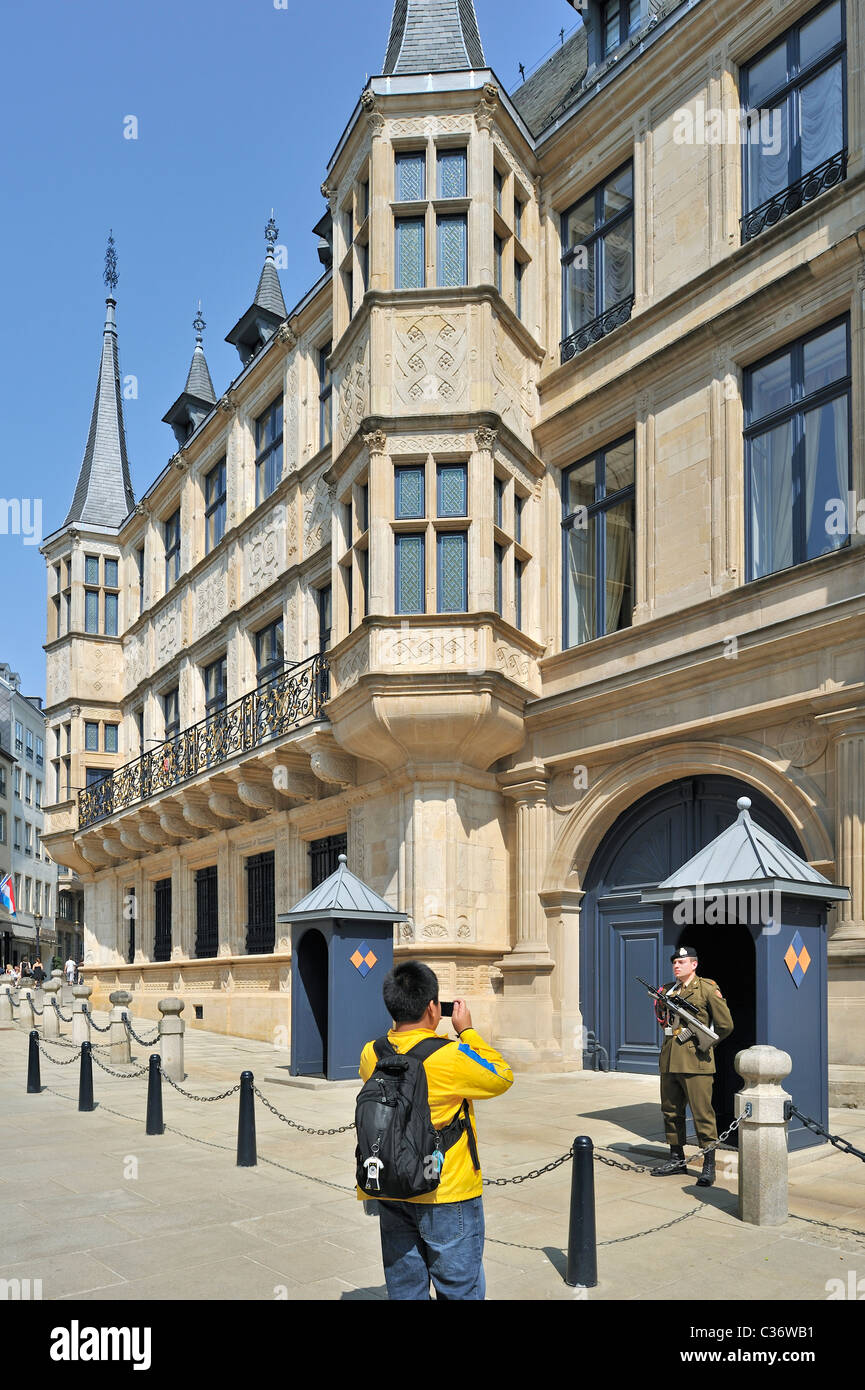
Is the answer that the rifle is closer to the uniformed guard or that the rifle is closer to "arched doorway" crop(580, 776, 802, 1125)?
A: the uniformed guard

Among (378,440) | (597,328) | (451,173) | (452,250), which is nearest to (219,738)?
(378,440)

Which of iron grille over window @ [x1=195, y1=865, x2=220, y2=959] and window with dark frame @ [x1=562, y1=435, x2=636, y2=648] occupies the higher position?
window with dark frame @ [x1=562, y1=435, x2=636, y2=648]

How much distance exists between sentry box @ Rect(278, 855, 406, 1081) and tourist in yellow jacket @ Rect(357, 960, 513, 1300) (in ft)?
31.5

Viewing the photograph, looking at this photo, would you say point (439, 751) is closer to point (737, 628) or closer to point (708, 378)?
point (737, 628)

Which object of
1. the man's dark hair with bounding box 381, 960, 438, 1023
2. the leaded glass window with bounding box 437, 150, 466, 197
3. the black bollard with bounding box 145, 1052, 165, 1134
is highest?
the leaded glass window with bounding box 437, 150, 466, 197

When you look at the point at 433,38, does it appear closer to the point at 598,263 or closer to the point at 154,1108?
the point at 598,263

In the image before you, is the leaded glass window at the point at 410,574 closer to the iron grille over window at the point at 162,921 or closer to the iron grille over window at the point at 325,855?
the iron grille over window at the point at 325,855

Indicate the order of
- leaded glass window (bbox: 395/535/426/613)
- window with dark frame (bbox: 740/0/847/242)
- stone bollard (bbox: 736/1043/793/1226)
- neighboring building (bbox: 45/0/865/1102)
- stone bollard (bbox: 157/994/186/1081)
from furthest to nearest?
leaded glass window (bbox: 395/535/426/613), stone bollard (bbox: 157/994/186/1081), window with dark frame (bbox: 740/0/847/242), neighboring building (bbox: 45/0/865/1102), stone bollard (bbox: 736/1043/793/1226)

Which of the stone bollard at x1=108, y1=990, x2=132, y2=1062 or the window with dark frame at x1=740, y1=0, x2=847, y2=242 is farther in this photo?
the stone bollard at x1=108, y1=990, x2=132, y2=1062

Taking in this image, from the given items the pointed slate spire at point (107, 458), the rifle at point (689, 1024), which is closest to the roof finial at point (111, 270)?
the pointed slate spire at point (107, 458)

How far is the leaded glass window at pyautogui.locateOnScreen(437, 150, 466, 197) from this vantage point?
1723cm

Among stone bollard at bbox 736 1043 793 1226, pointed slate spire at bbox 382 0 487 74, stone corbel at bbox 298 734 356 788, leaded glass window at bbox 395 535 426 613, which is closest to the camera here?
stone bollard at bbox 736 1043 793 1226

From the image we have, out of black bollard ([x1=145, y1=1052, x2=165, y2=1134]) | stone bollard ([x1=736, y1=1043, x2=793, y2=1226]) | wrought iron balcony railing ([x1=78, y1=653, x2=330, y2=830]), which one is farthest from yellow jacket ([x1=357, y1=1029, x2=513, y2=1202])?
wrought iron balcony railing ([x1=78, y1=653, x2=330, y2=830])

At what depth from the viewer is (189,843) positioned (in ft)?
88.5
